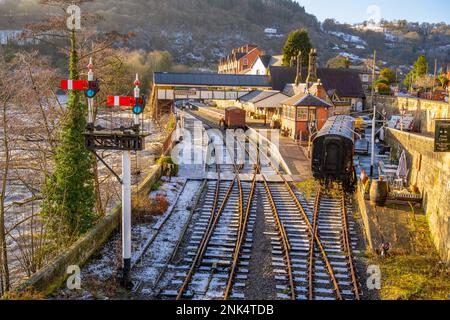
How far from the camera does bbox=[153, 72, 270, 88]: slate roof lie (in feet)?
162

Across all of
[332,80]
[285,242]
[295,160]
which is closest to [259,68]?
[332,80]

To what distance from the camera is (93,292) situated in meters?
10.0

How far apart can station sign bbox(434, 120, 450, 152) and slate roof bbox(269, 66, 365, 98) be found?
40213mm

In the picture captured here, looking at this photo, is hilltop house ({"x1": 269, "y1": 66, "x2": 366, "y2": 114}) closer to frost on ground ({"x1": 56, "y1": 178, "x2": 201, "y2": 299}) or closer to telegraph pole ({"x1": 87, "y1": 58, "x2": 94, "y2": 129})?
frost on ground ({"x1": 56, "y1": 178, "x2": 201, "y2": 299})

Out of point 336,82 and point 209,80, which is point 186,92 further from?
point 336,82

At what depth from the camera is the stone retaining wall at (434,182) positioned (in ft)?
41.0

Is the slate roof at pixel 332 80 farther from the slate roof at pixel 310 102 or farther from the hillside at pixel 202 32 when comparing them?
the hillside at pixel 202 32

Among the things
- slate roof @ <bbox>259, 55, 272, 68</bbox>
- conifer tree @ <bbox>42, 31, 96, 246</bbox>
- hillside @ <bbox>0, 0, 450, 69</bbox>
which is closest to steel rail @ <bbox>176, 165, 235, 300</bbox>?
conifer tree @ <bbox>42, 31, 96, 246</bbox>

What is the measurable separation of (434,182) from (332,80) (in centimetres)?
4046

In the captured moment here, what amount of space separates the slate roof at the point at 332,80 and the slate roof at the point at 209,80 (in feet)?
4.25

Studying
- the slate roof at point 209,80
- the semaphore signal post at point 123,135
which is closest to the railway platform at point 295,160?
the semaphore signal post at point 123,135

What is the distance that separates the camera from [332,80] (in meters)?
53.7

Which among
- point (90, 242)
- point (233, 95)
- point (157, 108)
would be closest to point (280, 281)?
point (90, 242)
